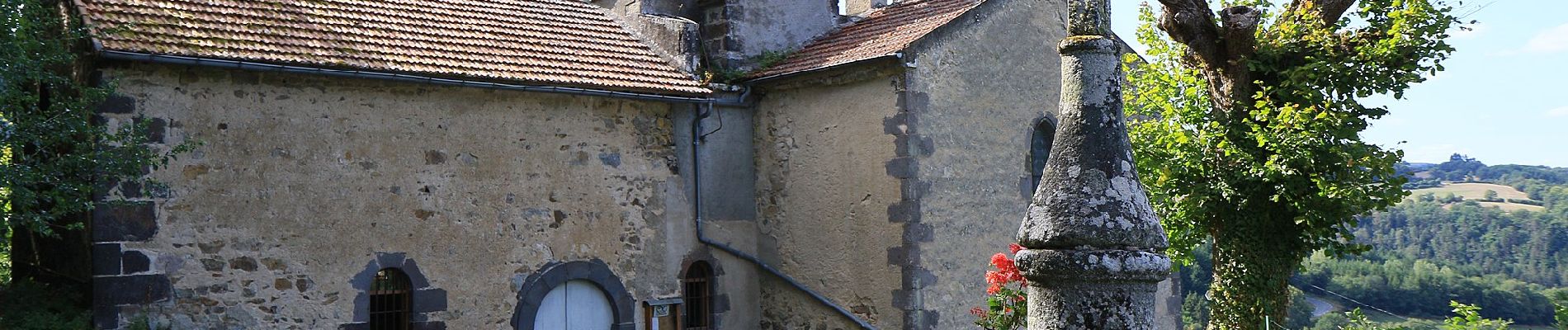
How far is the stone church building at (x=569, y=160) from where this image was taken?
35.1 ft

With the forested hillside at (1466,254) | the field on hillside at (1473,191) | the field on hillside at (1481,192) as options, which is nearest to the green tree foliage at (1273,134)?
the forested hillside at (1466,254)

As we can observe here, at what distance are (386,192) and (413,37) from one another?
159 cm

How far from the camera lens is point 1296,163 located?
35.2 feet

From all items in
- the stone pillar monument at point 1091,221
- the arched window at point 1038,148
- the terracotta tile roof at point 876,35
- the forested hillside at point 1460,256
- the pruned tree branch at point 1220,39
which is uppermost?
the terracotta tile roof at point 876,35

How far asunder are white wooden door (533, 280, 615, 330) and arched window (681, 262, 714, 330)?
1.03 m

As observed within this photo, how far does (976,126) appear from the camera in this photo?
13391mm

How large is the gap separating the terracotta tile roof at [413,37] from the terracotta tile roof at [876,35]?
126 cm

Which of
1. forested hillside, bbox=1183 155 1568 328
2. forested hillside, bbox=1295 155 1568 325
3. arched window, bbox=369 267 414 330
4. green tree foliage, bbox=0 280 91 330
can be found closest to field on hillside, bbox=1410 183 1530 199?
forested hillside, bbox=1183 155 1568 328

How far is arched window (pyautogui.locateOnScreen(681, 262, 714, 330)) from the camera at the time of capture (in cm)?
1387

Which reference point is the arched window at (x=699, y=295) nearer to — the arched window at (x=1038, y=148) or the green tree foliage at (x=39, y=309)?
the arched window at (x=1038, y=148)

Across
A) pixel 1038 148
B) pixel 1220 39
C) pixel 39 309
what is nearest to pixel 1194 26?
pixel 1220 39

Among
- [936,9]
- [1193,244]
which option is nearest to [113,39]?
[936,9]

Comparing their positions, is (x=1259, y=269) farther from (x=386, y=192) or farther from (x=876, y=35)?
(x=386, y=192)

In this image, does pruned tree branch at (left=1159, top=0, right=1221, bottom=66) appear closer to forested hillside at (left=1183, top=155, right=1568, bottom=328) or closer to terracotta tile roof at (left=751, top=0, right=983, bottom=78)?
terracotta tile roof at (left=751, top=0, right=983, bottom=78)
